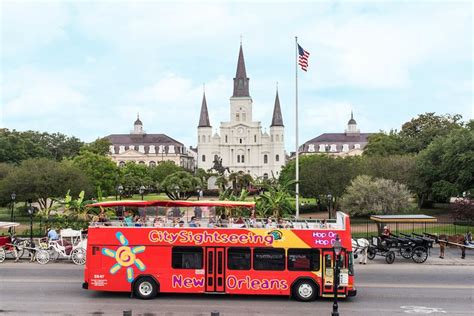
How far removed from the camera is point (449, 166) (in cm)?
4872

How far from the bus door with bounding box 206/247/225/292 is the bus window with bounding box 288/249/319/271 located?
90.3 inches

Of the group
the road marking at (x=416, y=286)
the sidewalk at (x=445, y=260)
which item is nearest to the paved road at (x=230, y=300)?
the road marking at (x=416, y=286)

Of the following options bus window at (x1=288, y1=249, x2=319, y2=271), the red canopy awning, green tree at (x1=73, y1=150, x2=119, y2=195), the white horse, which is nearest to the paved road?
bus window at (x1=288, y1=249, x2=319, y2=271)

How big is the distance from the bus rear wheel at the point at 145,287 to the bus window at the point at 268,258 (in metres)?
3.49

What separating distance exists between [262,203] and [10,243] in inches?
625

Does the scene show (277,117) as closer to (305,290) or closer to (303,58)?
(303,58)

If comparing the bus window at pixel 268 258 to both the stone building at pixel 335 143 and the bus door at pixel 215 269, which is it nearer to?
the bus door at pixel 215 269

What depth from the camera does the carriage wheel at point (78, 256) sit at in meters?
24.2

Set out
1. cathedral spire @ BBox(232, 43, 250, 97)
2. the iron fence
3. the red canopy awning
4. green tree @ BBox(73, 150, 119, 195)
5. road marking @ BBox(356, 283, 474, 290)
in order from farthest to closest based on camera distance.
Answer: cathedral spire @ BBox(232, 43, 250, 97), green tree @ BBox(73, 150, 119, 195), the iron fence, road marking @ BBox(356, 283, 474, 290), the red canopy awning

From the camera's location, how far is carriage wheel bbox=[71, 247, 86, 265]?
24.2 metres

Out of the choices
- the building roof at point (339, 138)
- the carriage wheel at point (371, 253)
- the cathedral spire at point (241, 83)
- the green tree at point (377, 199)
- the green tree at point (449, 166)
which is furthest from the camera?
the building roof at point (339, 138)

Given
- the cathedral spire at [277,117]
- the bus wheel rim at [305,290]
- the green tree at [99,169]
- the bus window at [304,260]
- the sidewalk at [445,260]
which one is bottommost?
the sidewalk at [445,260]

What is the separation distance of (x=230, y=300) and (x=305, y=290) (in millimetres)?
2551

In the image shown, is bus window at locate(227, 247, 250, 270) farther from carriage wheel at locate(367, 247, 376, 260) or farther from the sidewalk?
carriage wheel at locate(367, 247, 376, 260)
